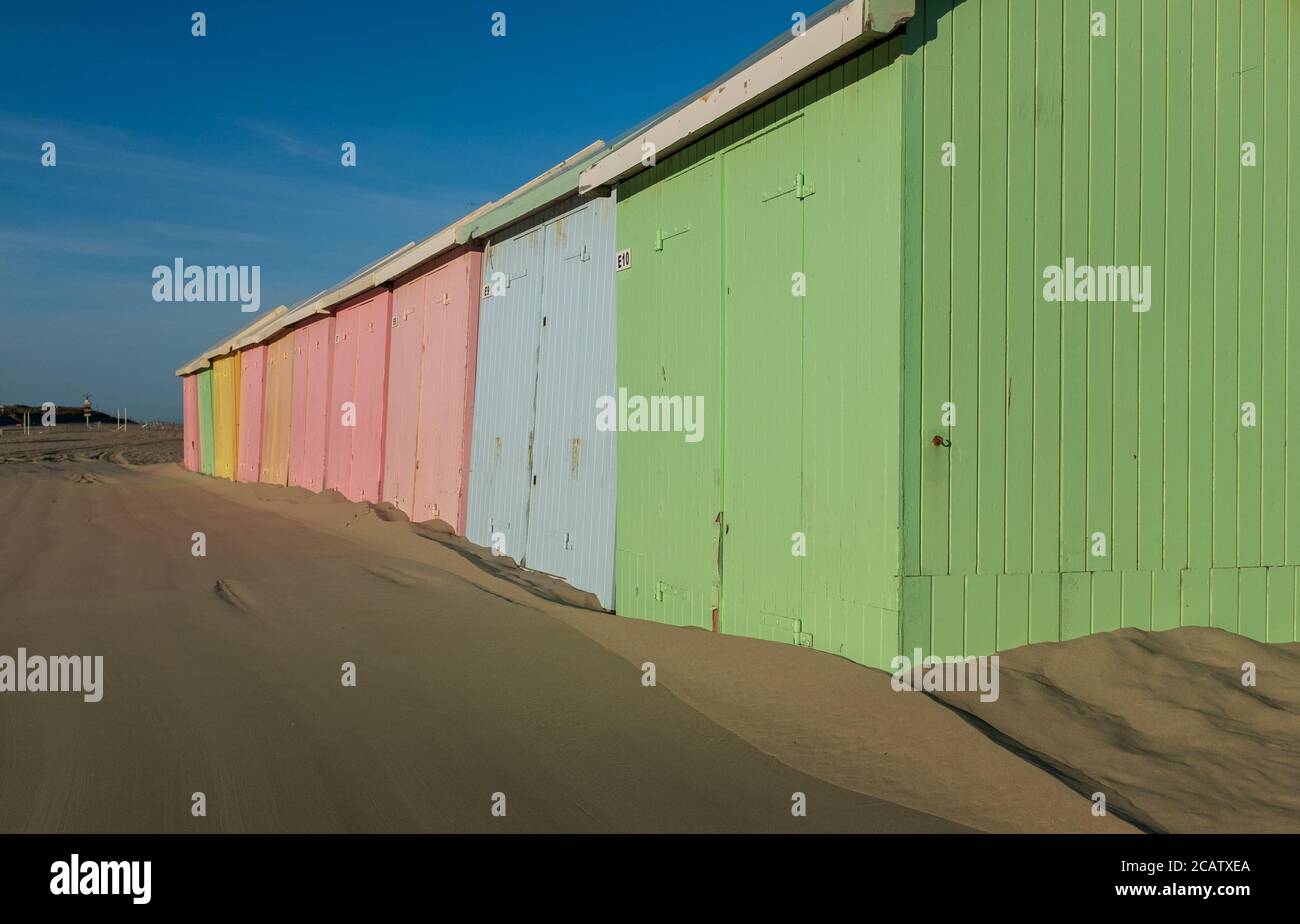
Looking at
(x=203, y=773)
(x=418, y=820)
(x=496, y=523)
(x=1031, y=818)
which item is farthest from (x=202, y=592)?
(x=1031, y=818)

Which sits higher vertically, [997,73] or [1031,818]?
[997,73]

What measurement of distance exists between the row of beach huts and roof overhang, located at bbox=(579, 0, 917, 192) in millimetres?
23

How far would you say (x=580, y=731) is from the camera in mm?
5016

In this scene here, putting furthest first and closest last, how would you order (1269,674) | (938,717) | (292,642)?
(292,642)
(1269,674)
(938,717)
